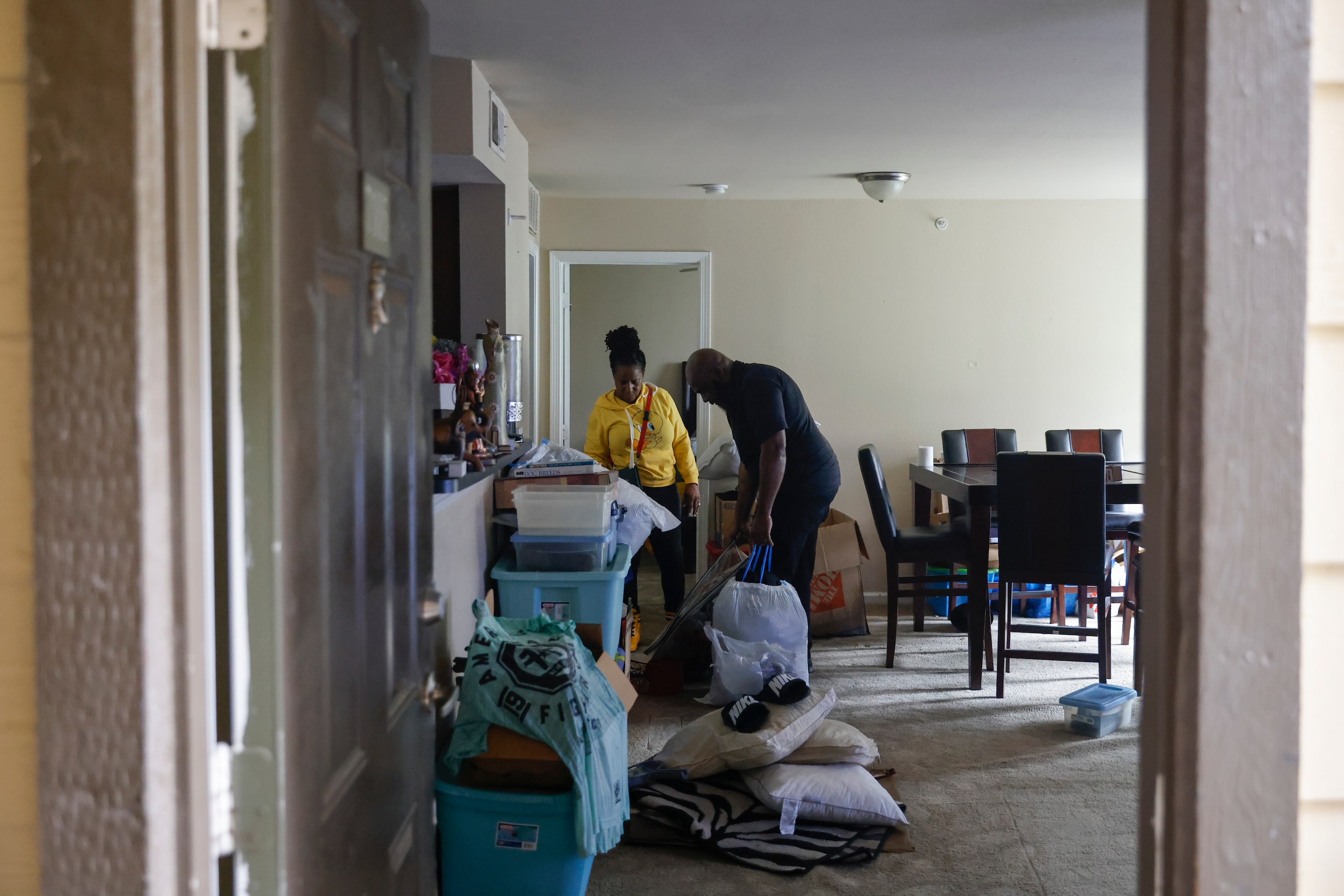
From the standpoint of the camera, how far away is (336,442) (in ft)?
3.71

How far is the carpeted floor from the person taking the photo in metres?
2.66

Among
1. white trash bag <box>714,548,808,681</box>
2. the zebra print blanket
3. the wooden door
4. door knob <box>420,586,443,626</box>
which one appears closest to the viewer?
the wooden door

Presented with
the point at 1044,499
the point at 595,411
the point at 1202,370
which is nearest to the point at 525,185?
the point at 595,411

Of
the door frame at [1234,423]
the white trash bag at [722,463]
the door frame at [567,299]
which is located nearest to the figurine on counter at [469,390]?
the door frame at [1234,423]

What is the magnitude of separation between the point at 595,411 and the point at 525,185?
50.3 inches

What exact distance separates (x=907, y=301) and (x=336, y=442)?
5845 millimetres

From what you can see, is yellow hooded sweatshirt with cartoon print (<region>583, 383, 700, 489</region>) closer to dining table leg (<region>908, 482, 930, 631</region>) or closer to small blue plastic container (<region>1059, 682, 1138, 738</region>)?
dining table leg (<region>908, 482, 930, 631</region>)

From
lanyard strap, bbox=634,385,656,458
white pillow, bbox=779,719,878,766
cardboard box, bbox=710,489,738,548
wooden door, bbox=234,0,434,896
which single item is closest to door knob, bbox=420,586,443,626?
wooden door, bbox=234,0,434,896

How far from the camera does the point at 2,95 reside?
0.85 m

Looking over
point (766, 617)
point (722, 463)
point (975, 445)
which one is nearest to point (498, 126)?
point (766, 617)

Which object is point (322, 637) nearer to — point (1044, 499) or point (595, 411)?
point (1044, 499)

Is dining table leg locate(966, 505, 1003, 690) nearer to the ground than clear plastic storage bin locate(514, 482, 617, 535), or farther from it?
nearer to the ground

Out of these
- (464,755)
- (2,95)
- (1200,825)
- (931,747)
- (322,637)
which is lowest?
(931,747)

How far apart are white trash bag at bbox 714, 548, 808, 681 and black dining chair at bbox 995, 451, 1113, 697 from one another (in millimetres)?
904
